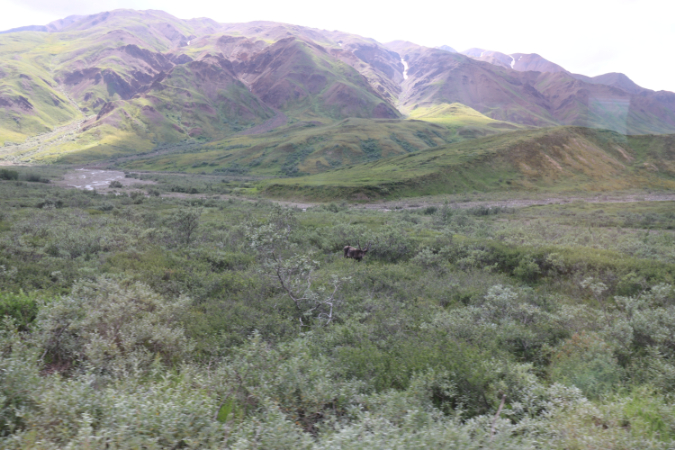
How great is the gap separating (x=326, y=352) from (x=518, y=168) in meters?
74.4

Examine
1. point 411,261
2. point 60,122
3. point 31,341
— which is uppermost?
point 60,122

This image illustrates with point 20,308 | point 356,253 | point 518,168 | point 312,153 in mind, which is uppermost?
point 312,153

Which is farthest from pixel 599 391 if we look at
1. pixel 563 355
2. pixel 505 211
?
pixel 505 211

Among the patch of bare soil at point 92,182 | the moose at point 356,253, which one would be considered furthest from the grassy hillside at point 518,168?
the moose at point 356,253

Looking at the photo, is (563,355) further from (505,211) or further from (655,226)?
(505,211)

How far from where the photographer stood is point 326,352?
722 centimetres

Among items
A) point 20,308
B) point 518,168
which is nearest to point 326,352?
point 20,308

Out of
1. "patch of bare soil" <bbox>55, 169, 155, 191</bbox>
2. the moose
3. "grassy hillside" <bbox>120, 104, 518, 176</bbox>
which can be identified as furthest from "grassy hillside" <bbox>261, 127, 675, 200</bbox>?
the moose

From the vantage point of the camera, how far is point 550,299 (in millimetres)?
10984

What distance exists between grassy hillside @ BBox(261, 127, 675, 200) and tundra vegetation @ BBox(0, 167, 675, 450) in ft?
145

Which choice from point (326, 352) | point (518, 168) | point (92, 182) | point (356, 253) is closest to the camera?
point (326, 352)

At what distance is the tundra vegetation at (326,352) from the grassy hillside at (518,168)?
4428 cm

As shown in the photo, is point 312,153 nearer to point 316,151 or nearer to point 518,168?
point 316,151

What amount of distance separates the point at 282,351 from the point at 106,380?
3050mm
